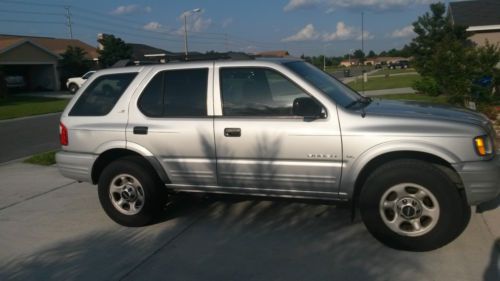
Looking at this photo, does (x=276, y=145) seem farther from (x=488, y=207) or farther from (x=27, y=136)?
(x=27, y=136)

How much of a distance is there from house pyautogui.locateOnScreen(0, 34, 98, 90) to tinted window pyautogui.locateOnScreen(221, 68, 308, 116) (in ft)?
121

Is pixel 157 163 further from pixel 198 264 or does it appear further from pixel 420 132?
pixel 420 132

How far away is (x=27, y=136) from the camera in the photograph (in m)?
14.0

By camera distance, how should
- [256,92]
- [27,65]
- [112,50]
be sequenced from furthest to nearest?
[112,50], [27,65], [256,92]

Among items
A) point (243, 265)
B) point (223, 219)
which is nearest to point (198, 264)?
point (243, 265)

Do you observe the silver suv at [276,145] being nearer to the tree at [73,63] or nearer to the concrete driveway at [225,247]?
the concrete driveway at [225,247]

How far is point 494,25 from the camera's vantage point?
73.7 feet

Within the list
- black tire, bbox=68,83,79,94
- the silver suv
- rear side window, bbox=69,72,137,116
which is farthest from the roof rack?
black tire, bbox=68,83,79,94

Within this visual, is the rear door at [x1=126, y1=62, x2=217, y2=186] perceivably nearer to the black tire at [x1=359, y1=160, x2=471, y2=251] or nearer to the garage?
the black tire at [x1=359, y1=160, x2=471, y2=251]

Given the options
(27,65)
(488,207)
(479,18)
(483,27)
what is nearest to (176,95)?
(488,207)

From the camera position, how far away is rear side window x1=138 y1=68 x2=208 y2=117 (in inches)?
197

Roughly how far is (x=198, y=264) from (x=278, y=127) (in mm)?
1476

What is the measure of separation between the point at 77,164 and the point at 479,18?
24.2 metres

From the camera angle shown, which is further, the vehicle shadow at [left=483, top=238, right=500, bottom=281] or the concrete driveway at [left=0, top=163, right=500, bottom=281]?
the concrete driveway at [left=0, top=163, right=500, bottom=281]
